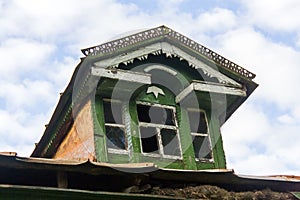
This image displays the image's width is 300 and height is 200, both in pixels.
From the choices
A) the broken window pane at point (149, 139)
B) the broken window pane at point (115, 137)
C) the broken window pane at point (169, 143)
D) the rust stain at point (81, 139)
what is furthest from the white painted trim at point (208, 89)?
the rust stain at point (81, 139)

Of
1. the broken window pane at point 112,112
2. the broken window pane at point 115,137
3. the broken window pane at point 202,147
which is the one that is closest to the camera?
the broken window pane at point 115,137

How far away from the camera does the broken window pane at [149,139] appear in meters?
11.2

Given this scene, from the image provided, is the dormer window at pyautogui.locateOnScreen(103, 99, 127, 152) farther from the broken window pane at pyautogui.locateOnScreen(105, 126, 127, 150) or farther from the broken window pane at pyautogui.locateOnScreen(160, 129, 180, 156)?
the broken window pane at pyautogui.locateOnScreen(160, 129, 180, 156)

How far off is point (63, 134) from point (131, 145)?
86.5 inches

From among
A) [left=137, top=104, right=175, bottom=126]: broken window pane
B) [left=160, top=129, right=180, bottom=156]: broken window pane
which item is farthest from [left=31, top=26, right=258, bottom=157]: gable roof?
[left=160, top=129, right=180, bottom=156]: broken window pane

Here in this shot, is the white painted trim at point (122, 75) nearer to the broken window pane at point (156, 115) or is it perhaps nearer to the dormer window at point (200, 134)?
the broken window pane at point (156, 115)

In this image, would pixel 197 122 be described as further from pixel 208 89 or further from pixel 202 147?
pixel 208 89

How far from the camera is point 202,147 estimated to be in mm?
11656

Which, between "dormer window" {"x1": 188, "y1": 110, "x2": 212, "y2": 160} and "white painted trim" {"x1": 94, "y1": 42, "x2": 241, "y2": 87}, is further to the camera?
"dormer window" {"x1": 188, "y1": 110, "x2": 212, "y2": 160}

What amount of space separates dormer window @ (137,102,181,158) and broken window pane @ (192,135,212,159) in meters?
0.52

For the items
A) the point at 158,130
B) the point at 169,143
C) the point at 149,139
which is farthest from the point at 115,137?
the point at 169,143

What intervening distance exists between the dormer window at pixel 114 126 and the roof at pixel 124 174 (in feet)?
5.10

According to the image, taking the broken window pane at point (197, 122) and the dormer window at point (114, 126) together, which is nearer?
the dormer window at point (114, 126)

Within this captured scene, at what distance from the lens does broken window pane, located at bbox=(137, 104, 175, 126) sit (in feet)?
37.9
